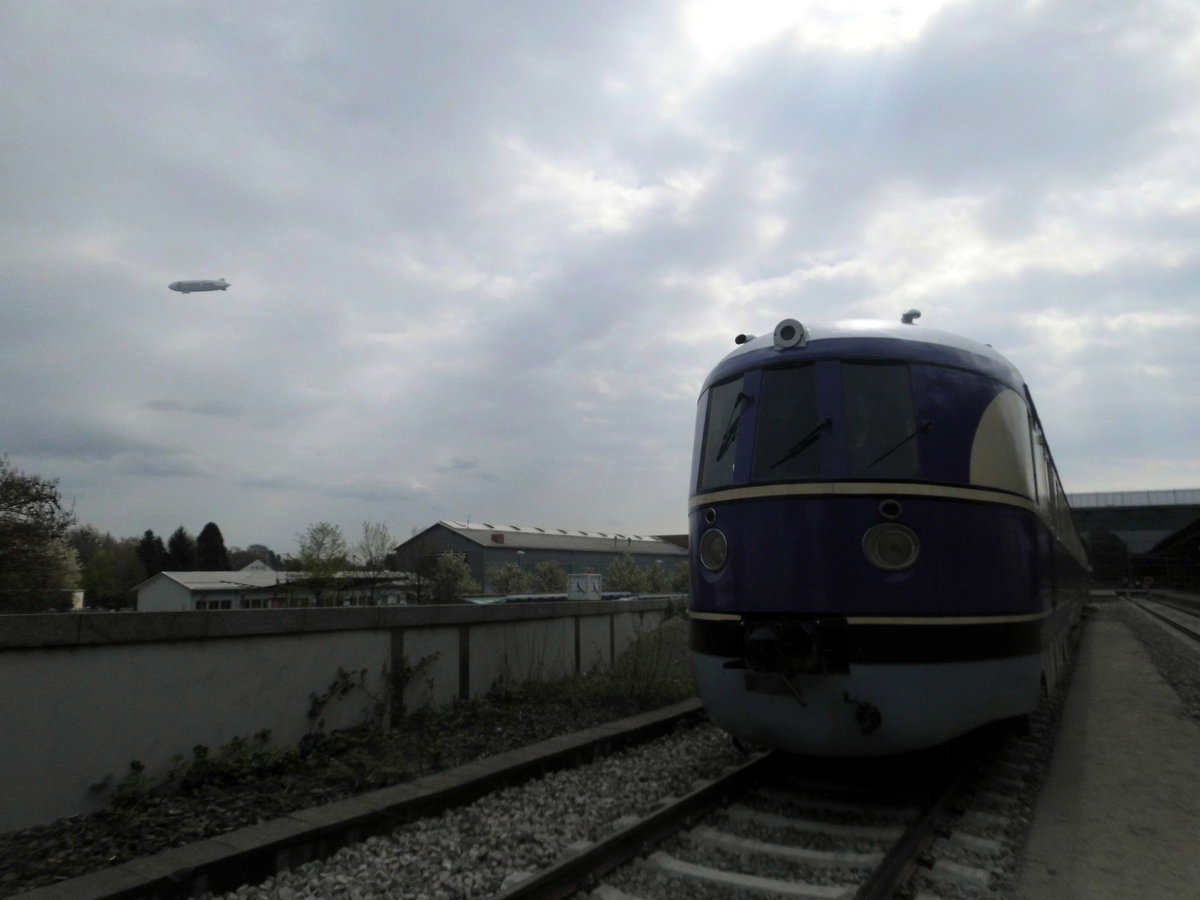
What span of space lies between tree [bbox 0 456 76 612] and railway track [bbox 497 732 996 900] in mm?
22285

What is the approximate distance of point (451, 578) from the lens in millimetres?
52594

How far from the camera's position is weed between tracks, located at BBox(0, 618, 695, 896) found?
4.58 metres

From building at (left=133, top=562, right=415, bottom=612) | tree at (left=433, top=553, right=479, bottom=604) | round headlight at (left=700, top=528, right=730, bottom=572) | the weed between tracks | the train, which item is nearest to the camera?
the weed between tracks

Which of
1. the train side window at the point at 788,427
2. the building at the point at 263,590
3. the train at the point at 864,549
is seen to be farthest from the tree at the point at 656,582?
the train side window at the point at 788,427

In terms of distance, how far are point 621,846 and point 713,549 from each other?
6.61 feet

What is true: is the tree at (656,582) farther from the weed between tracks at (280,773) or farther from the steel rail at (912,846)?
the steel rail at (912,846)

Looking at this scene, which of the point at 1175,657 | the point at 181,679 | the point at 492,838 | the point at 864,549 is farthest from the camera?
the point at 1175,657

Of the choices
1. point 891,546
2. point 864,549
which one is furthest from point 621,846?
point 891,546

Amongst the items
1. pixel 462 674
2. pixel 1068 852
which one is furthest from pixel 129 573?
pixel 1068 852

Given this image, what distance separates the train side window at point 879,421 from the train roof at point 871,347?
4.7 inches

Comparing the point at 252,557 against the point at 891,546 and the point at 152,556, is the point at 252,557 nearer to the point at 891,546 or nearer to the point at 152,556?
the point at 152,556

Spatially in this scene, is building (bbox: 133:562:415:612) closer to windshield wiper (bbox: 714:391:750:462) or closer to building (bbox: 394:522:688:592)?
building (bbox: 394:522:688:592)

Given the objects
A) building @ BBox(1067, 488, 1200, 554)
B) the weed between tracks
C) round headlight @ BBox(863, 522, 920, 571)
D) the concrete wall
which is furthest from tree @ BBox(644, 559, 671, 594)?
round headlight @ BBox(863, 522, 920, 571)

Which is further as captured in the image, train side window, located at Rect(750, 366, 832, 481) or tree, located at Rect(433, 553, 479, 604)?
tree, located at Rect(433, 553, 479, 604)
